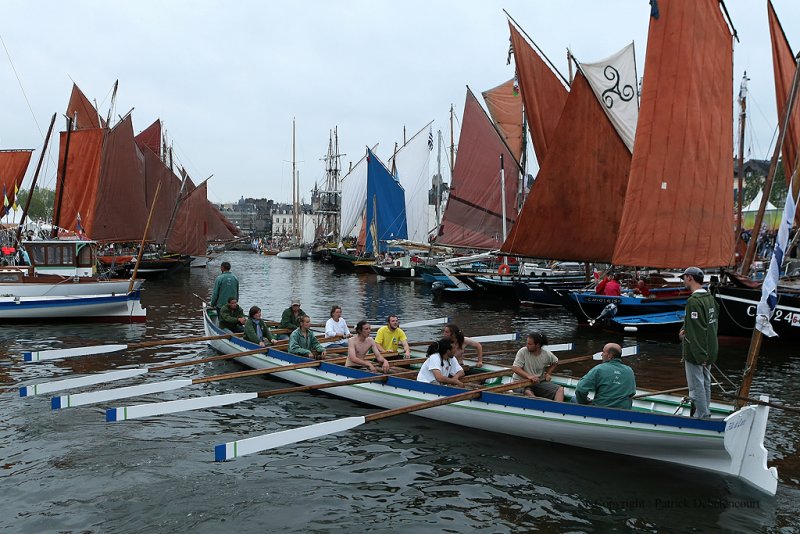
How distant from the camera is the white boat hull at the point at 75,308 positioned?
26.8 meters

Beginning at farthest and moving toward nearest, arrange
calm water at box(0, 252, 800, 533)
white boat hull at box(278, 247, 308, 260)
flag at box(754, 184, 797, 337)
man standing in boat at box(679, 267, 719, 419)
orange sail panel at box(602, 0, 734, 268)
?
white boat hull at box(278, 247, 308, 260) → orange sail panel at box(602, 0, 734, 268) → man standing in boat at box(679, 267, 719, 419) → calm water at box(0, 252, 800, 533) → flag at box(754, 184, 797, 337)

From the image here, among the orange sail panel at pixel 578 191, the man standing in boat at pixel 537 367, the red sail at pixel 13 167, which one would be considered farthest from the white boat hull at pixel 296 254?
the man standing in boat at pixel 537 367

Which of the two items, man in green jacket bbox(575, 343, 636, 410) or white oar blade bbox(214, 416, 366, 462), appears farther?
man in green jacket bbox(575, 343, 636, 410)

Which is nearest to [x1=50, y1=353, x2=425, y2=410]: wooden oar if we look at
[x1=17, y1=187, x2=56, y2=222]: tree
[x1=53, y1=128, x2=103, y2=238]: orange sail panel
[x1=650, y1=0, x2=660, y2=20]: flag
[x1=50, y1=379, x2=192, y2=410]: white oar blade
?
[x1=50, y1=379, x2=192, y2=410]: white oar blade

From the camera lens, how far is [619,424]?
35.3 feet

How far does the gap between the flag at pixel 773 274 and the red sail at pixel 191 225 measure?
60267mm

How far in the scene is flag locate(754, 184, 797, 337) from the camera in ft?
30.0

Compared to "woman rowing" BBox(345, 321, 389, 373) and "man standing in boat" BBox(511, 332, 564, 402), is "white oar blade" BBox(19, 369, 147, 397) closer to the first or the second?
"woman rowing" BBox(345, 321, 389, 373)

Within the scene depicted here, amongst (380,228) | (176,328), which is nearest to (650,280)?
(176,328)

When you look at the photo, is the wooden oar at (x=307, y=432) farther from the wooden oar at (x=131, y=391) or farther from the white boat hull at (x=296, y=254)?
the white boat hull at (x=296, y=254)

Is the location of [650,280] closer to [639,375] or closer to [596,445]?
[639,375]

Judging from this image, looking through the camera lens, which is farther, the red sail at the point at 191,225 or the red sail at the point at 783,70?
the red sail at the point at 191,225

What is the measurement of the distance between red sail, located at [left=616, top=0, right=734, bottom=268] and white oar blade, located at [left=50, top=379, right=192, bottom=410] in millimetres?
17121

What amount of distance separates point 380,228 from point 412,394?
50349 millimetres
